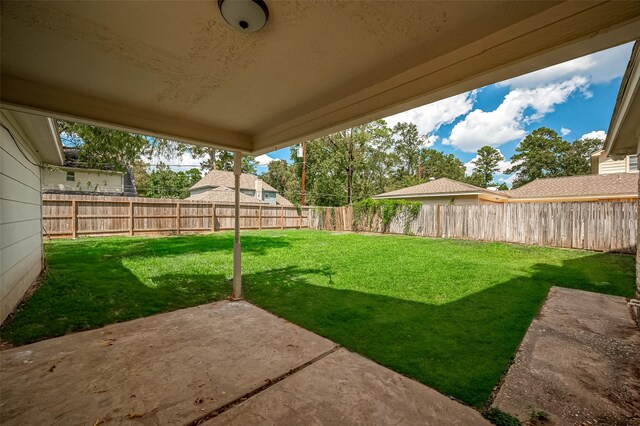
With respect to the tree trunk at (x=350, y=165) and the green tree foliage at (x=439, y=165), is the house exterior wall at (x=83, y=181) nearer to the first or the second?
the tree trunk at (x=350, y=165)

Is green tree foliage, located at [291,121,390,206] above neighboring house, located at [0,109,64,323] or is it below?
above

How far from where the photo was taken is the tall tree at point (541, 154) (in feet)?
108

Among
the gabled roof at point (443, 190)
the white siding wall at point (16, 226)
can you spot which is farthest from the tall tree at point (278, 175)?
the white siding wall at point (16, 226)

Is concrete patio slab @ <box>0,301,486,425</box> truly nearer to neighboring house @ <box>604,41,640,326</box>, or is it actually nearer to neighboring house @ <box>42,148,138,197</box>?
neighboring house @ <box>604,41,640,326</box>

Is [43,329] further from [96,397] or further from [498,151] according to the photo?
[498,151]

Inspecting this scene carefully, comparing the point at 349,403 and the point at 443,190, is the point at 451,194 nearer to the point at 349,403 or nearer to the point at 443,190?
the point at 443,190

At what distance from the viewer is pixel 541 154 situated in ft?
110

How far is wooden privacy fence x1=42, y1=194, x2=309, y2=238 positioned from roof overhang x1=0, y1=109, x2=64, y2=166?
6144 mm

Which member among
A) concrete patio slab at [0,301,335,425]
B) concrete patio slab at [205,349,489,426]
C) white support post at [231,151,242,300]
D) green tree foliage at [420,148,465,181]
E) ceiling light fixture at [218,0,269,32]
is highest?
green tree foliage at [420,148,465,181]

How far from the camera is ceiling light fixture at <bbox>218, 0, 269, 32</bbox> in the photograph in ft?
4.25

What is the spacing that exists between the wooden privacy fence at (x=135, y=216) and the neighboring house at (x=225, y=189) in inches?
153

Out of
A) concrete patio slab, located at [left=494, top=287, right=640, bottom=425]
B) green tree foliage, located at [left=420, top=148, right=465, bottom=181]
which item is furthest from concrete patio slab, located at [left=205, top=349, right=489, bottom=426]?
green tree foliage, located at [left=420, top=148, right=465, bottom=181]

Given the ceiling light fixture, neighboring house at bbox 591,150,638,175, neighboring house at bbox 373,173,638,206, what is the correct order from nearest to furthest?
the ceiling light fixture, neighboring house at bbox 373,173,638,206, neighboring house at bbox 591,150,638,175

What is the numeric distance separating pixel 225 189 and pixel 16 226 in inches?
757
